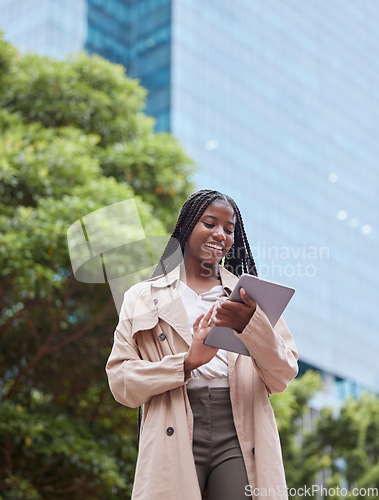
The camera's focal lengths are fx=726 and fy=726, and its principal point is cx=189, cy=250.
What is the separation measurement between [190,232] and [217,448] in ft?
2.55

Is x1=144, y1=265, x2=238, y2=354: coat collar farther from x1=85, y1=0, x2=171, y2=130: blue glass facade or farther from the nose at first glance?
x1=85, y1=0, x2=171, y2=130: blue glass facade

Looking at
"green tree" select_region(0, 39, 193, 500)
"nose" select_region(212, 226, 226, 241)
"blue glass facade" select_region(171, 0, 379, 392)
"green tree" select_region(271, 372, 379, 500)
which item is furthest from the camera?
"blue glass facade" select_region(171, 0, 379, 392)

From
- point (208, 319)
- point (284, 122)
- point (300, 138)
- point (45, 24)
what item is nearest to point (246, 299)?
point (208, 319)

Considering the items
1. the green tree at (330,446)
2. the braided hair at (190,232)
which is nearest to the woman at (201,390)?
the braided hair at (190,232)

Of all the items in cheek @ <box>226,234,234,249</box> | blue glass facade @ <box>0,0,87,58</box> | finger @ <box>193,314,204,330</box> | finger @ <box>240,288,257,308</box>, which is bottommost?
blue glass facade @ <box>0,0,87,58</box>

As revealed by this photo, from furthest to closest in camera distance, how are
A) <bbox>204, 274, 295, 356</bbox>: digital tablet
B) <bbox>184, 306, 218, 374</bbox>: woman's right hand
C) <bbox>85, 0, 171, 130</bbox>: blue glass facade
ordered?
<bbox>85, 0, 171, 130</bbox>: blue glass facade < <bbox>184, 306, 218, 374</bbox>: woman's right hand < <bbox>204, 274, 295, 356</bbox>: digital tablet

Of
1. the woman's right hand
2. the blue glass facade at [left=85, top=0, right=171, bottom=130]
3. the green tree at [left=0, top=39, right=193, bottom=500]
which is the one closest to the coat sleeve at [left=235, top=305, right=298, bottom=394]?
the woman's right hand

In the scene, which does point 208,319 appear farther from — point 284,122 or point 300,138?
point 300,138

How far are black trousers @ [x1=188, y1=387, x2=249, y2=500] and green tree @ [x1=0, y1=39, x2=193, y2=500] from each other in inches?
180

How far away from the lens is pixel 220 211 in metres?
2.60

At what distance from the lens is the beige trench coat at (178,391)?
2.20 metres

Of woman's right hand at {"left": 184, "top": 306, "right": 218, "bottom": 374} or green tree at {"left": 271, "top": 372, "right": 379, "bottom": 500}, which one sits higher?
woman's right hand at {"left": 184, "top": 306, "right": 218, "bottom": 374}

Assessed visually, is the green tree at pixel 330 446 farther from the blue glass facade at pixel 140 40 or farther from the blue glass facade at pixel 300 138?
the blue glass facade at pixel 140 40

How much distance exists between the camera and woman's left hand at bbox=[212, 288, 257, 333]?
7.21 ft
